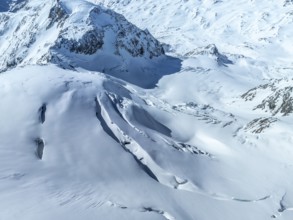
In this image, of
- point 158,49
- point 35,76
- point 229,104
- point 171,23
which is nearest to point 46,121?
point 35,76

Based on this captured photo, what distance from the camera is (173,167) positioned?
95.7 ft

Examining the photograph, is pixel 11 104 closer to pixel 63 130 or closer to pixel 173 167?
pixel 63 130

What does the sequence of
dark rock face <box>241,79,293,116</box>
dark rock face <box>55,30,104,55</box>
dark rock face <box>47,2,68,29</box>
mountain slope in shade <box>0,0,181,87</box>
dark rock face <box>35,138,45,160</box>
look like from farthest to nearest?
dark rock face <box>47,2,68,29</box>, dark rock face <box>55,30,104,55</box>, mountain slope in shade <box>0,0,181,87</box>, dark rock face <box>241,79,293,116</box>, dark rock face <box>35,138,45,160</box>

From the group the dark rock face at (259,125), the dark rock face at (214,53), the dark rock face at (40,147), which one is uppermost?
the dark rock face at (40,147)

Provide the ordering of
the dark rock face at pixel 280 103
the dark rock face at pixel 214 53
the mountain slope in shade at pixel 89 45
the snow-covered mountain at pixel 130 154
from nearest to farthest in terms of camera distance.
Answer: the snow-covered mountain at pixel 130 154 < the dark rock face at pixel 280 103 < the mountain slope in shade at pixel 89 45 < the dark rock face at pixel 214 53

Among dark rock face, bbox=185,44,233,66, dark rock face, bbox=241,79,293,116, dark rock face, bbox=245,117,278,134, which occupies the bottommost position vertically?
dark rock face, bbox=185,44,233,66

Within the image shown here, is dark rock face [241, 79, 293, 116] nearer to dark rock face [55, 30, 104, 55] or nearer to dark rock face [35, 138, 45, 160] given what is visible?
dark rock face [35, 138, 45, 160]

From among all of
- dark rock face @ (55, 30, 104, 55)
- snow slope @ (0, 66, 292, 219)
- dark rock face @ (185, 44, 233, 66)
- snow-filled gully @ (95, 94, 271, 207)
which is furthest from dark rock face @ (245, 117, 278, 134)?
dark rock face @ (185, 44, 233, 66)

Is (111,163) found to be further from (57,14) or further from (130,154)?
(57,14)

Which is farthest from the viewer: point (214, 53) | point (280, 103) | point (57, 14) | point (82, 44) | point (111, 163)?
point (214, 53)

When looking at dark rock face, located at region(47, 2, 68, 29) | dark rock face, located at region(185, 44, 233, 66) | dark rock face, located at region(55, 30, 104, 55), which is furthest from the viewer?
Result: dark rock face, located at region(185, 44, 233, 66)

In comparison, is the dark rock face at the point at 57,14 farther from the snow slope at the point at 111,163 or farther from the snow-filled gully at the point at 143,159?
the snow-filled gully at the point at 143,159

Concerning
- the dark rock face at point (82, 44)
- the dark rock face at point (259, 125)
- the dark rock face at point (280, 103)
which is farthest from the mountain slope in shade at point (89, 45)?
the dark rock face at point (259, 125)

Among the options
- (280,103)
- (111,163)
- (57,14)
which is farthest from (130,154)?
(57,14)
